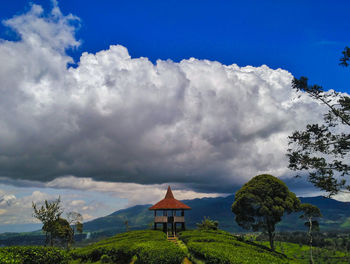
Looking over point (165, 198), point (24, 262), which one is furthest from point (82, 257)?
point (165, 198)

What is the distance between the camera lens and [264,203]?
136ft

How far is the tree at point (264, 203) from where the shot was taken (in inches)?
1615

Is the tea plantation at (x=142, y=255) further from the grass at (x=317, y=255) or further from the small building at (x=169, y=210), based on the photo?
the grass at (x=317, y=255)

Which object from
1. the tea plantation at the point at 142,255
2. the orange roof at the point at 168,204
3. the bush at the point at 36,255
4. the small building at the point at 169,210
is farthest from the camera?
the orange roof at the point at 168,204

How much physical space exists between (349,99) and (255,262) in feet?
60.2

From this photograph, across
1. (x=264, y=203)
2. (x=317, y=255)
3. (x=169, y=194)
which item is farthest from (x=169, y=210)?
(x=317, y=255)

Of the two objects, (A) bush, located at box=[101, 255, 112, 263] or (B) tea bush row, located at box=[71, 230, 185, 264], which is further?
(A) bush, located at box=[101, 255, 112, 263]

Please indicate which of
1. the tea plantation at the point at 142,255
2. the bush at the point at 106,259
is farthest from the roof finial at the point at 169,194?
the bush at the point at 106,259

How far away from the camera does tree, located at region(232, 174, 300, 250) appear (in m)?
41.0

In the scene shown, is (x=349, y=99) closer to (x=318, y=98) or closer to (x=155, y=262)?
(x=318, y=98)

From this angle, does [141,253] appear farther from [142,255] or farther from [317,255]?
[317,255]

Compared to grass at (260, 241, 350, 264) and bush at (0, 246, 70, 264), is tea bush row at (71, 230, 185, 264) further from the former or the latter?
grass at (260, 241, 350, 264)

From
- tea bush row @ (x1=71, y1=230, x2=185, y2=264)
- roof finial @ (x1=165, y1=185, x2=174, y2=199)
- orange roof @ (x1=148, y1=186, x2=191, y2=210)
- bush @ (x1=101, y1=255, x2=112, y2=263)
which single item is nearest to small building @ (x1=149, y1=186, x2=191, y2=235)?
orange roof @ (x1=148, y1=186, x2=191, y2=210)

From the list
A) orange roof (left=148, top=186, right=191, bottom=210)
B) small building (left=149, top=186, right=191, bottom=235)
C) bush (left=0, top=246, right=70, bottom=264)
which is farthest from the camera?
orange roof (left=148, top=186, right=191, bottom=210)
